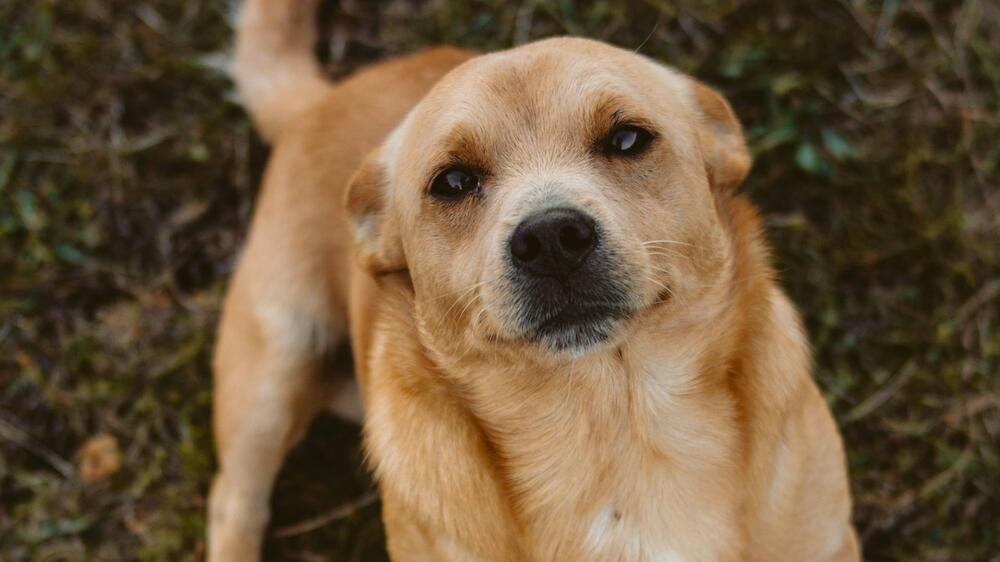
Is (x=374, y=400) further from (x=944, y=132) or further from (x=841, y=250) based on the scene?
(x=944, y=132)

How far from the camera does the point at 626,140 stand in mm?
2602

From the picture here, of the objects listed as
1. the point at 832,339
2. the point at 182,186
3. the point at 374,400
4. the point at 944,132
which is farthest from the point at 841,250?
the point at 182,186

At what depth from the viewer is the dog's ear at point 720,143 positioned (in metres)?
2.82

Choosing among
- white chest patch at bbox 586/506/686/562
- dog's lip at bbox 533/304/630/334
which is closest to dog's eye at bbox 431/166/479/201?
dog's lip at bbox 533/304/630/334

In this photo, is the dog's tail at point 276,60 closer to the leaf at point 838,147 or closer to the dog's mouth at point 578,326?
the dog's mouth at point 578,326

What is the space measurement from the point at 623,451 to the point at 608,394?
17 centimetres

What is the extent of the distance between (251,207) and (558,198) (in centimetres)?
263

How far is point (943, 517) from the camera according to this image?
12.5 feet

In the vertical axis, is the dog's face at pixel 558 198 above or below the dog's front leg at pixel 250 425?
above

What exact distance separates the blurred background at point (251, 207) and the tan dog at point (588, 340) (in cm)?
128

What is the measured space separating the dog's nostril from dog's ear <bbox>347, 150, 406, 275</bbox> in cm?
82

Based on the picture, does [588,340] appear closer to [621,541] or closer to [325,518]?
[621,541]

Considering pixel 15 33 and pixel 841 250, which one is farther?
pixel 15 33

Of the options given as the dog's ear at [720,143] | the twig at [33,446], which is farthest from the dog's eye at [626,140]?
the twig at [33,446]
